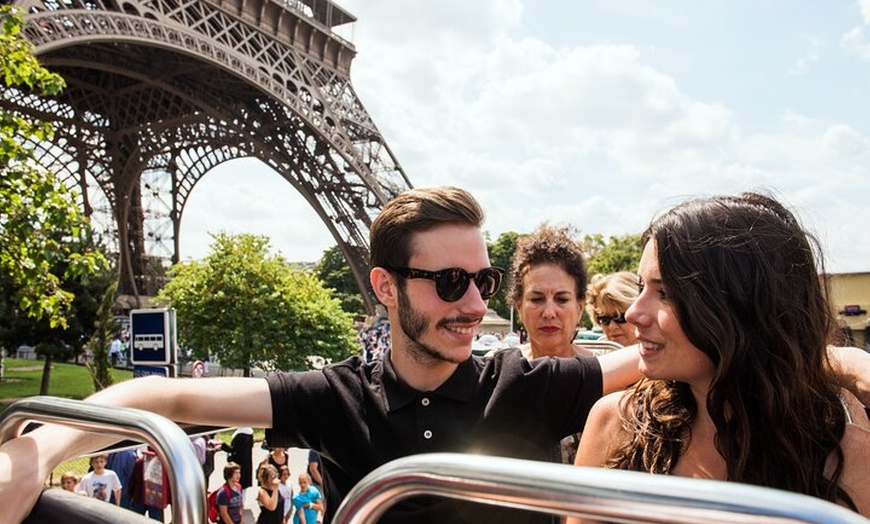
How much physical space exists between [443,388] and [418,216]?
1.89 ft

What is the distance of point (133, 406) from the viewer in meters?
1.86

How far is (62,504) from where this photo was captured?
145 cm

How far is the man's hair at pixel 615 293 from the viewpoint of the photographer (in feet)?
14.6

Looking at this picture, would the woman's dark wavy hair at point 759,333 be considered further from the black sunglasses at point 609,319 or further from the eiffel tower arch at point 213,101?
the eiffel tower arch at point 213,101

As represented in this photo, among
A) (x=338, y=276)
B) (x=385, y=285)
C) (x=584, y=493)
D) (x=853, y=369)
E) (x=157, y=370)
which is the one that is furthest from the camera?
(x=338, y=276)

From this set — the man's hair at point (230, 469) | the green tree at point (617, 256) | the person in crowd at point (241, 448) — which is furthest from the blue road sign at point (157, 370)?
the green tree at point (617, 256)

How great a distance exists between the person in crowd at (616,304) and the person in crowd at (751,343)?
8.47 ft

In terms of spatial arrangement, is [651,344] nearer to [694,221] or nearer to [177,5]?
[694,221]

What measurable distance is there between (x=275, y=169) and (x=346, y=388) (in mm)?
30627

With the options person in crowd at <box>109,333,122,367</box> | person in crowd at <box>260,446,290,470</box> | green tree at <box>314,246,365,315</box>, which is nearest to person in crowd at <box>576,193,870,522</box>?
person in crowd at <box>260,446,290,470</box>

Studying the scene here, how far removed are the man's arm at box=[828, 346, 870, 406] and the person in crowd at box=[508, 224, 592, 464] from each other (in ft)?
6.14

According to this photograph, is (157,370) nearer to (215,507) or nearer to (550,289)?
(215,507)

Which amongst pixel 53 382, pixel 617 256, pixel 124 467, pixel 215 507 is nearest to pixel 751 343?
pixel 215 507

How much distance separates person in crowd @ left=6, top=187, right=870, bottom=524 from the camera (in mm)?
2078
